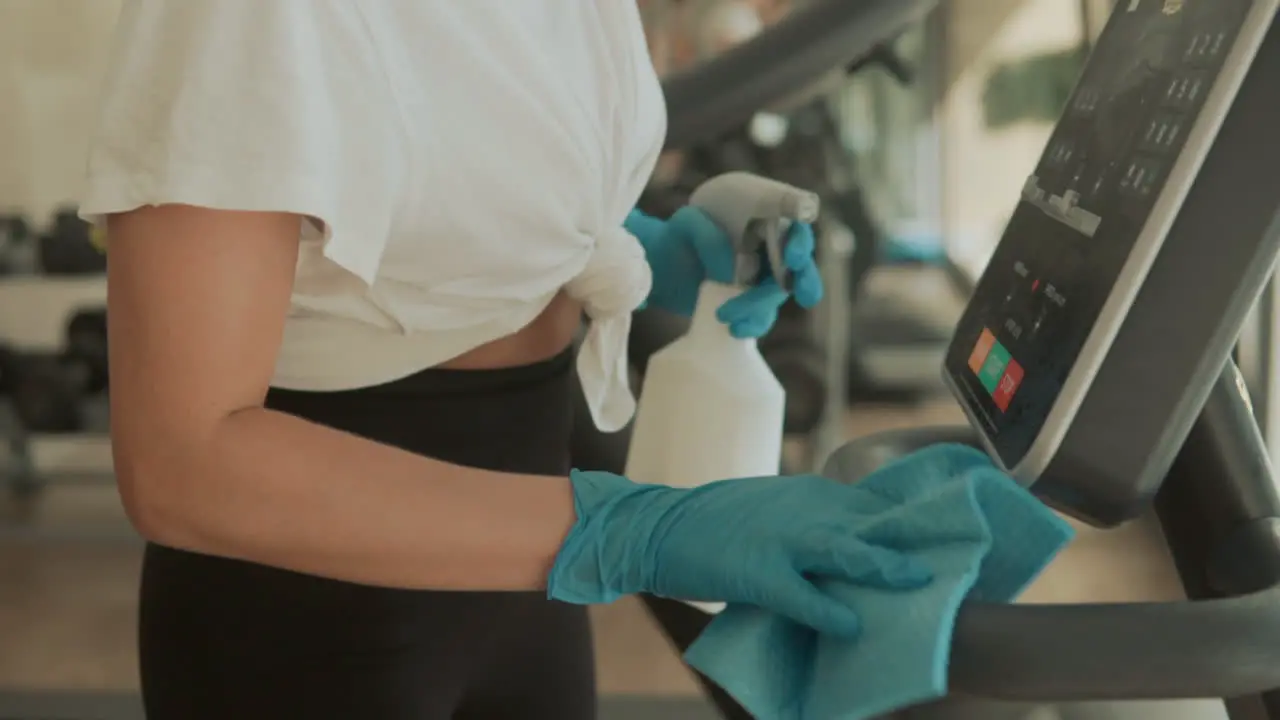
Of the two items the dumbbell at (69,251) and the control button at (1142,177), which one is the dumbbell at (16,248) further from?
the control button at (1142,177)

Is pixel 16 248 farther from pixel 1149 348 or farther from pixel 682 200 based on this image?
pixel 1149 348

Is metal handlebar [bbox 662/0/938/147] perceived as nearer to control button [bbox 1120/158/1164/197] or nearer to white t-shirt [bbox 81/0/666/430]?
white t-shirt [bbox 81/0/666/430]

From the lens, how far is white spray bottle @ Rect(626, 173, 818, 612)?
0.92 meters

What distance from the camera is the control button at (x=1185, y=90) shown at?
0.51 meters

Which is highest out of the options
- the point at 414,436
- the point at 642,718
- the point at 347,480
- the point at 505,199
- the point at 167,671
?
the point at 505,199

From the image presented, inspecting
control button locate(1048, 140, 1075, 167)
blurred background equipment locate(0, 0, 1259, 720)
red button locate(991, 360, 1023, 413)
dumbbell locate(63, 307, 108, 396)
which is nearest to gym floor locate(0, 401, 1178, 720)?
blurred background equipment locate(0, 0, 1259, 720)

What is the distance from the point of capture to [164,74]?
628 mm

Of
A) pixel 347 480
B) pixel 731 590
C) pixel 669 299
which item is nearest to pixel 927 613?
pixel 731 590

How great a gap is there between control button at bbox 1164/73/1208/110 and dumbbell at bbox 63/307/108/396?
3.49m

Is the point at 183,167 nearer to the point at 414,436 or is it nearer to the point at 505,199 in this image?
the point at 505,199

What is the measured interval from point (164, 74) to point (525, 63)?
0.83 feet

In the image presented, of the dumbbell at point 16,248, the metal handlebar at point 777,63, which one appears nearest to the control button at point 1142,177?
the metal handlebar at point 777,63

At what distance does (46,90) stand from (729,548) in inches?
171

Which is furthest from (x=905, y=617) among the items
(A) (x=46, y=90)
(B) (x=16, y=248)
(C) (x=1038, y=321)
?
(A) (x=46, y=90)
